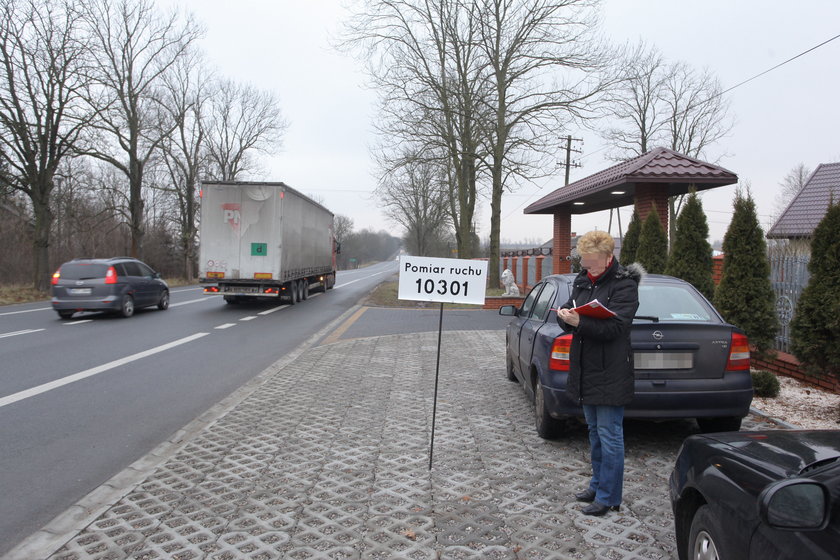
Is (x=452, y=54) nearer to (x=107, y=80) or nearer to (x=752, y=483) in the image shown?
(x=107, y=80)

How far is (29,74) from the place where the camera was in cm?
2342

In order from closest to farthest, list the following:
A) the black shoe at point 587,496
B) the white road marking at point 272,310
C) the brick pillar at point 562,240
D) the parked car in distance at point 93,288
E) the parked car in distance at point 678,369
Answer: the black shoe at point 587,496 < the parked car in distance at point 678,369 < the parked car in distance at point 93,288 < the white road marking at point 272,310 < the brick pillar at point 562,240

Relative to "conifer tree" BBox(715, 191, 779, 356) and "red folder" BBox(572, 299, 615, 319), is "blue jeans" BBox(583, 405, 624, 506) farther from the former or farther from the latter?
"conifer tree" BBox(715, 191, 779, 356)

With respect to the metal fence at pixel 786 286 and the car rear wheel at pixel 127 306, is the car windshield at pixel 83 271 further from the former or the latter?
the metal fence at pixel 786 286

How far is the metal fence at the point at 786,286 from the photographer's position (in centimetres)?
844

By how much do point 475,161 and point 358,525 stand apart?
24951 mm

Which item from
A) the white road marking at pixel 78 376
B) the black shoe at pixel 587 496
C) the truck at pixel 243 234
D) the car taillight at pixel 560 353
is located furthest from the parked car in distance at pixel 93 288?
the black shoe at pixel 587 496

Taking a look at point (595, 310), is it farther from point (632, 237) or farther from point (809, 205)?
point (809, 205)

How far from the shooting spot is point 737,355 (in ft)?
16.0

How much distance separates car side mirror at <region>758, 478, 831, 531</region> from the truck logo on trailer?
59.6 ft

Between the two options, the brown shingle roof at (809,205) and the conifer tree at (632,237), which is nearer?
the conifer tree at (632,237)

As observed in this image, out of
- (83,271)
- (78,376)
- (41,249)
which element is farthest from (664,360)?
(41,249)

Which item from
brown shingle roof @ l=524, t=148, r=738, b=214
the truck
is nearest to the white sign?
brown shingle roof @ l=524, t=148, r=738, b=214

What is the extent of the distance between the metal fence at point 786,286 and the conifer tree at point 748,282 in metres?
0.79
